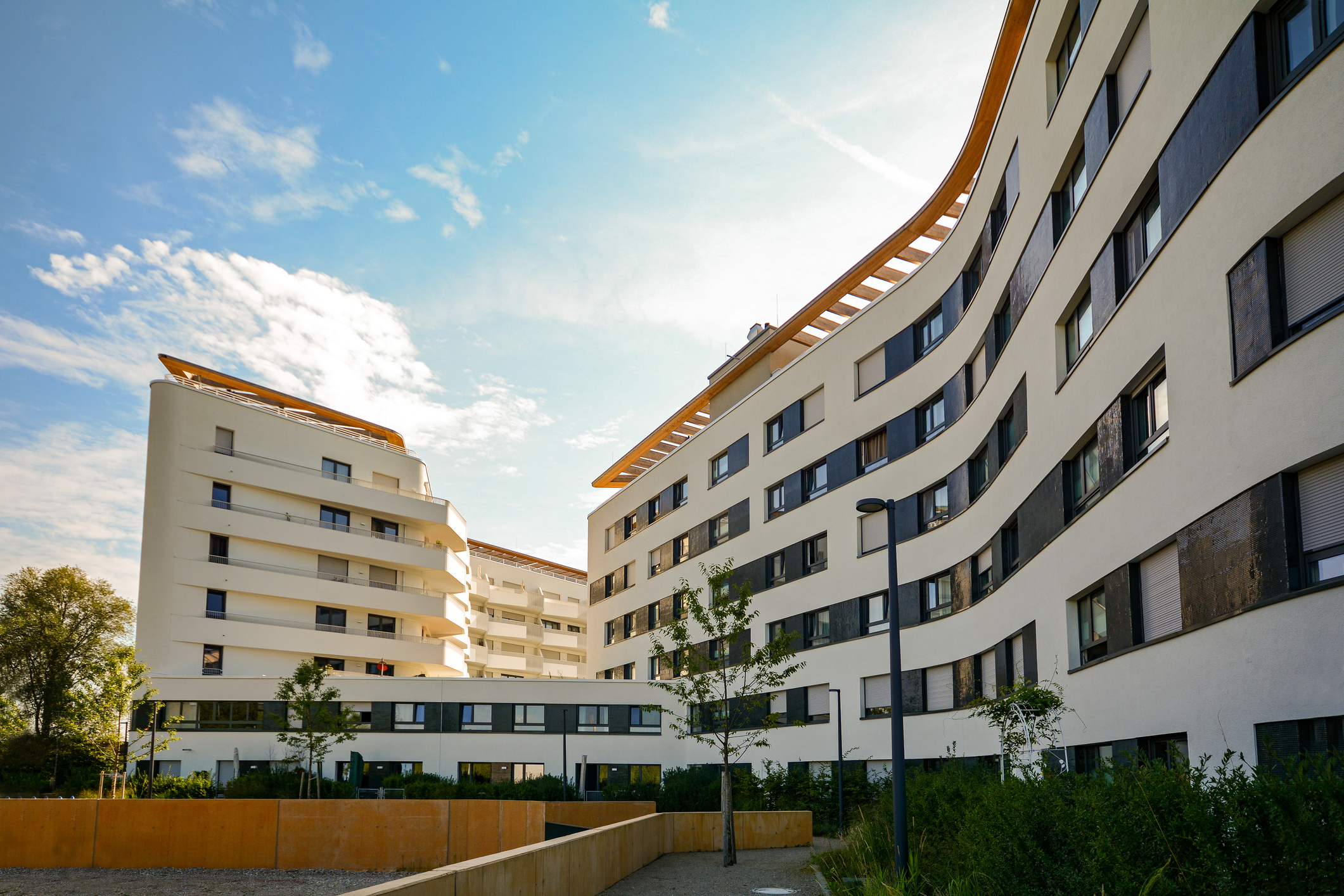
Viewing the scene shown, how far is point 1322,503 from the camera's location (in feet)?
31.6

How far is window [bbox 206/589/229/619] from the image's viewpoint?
158ft

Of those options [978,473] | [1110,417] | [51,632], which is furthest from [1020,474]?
[51,632]

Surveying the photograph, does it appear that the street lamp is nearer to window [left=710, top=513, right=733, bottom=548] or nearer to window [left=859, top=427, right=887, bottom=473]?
window [left=859, top=427, right=887, bottom=473]

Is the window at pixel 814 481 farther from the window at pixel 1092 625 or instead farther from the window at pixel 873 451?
the window at pixel 1092 625

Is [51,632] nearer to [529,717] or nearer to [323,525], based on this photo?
[323,525]

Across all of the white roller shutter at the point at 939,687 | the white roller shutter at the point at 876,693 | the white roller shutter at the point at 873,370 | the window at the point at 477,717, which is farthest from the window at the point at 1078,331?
the window at the point at 477,717

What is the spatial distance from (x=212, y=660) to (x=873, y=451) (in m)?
33.5

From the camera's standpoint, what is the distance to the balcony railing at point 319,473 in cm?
5038

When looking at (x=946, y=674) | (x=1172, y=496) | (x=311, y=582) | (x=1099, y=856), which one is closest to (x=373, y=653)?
(x=311, y=582)

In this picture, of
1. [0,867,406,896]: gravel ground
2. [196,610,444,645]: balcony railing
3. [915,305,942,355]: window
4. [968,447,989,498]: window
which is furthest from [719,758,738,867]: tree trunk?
[196,610,444,645]: balcony railing

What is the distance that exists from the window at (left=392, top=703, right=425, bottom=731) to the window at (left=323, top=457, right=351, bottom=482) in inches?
571

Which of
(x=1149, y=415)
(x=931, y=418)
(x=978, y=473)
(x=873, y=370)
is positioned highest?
(x=873, y=370)

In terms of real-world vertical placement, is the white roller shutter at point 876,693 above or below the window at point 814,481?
below

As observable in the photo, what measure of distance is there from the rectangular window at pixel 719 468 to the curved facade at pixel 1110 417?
6882 mm
